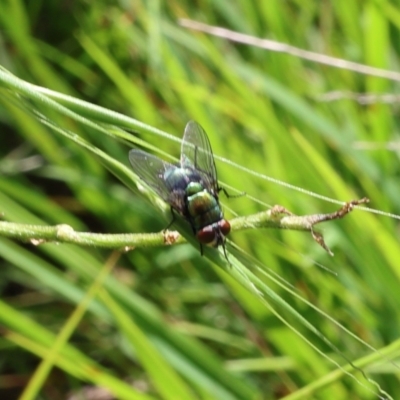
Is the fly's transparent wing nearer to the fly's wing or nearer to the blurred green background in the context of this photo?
the fly's wing

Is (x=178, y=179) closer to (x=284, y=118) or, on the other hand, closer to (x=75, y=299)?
(x=75, y=299)

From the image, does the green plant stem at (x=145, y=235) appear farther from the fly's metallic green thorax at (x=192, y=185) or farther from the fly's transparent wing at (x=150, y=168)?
the fly's transparent wing at (x=150, y=168)

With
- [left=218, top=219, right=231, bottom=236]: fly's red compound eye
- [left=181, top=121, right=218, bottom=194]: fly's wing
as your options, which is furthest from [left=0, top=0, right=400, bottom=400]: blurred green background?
[left=218, top=219, right=231, bottom=236]: fly's red compound eye

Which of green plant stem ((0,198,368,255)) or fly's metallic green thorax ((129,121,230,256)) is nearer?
green plant stem ((0,198,368,255))

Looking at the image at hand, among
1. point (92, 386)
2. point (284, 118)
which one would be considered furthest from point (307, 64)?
point (92, 386)

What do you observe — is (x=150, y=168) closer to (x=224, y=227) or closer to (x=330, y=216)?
(x=224, y=227)

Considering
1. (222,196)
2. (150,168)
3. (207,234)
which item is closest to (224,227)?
(207,234)

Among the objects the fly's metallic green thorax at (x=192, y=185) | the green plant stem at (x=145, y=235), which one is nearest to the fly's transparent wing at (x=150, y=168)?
the fly's metallic green thorax at (x=192, y=185)
